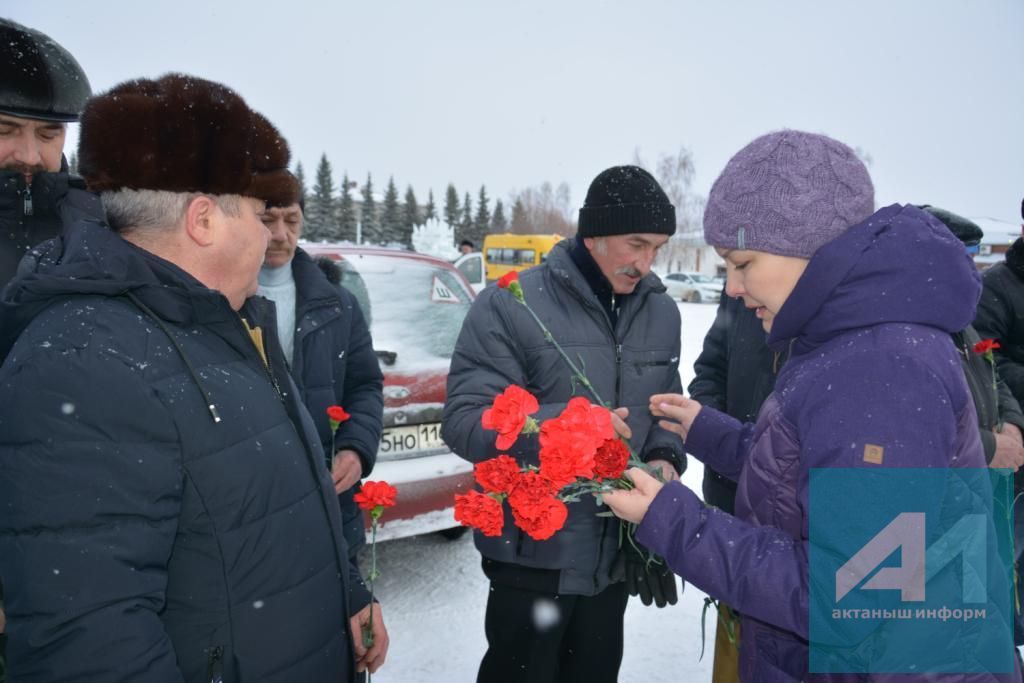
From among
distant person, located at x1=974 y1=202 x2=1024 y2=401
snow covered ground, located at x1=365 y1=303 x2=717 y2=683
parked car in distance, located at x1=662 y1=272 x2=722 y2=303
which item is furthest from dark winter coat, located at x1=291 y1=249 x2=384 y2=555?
parked car in distance, located at x1=662 y1=272 x2=722 y2=303

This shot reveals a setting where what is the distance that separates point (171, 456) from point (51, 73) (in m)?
1.80

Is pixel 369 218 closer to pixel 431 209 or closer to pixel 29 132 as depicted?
pixel 431 209

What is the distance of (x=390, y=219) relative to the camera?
215 feet

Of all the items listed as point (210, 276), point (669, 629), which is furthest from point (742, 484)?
point (669, 629)

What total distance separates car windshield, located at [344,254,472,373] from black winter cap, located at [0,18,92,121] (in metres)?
2.00

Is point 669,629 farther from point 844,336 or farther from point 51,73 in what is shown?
point 51,73

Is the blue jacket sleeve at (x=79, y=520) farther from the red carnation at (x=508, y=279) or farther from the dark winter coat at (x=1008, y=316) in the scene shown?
the dark winter coat at (x=1008, y=316)

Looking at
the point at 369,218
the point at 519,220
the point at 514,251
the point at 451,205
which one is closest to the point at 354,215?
the point at 369,218

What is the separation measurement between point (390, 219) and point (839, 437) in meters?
67.0

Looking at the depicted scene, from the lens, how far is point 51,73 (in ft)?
7.00

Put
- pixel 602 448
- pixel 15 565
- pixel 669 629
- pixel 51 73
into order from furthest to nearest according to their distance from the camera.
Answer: pixel 669 629 → pixel 51 73 → pixel 602 448 → pixel 15 565

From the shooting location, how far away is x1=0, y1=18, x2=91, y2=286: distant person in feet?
6.79

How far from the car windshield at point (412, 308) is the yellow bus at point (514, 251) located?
24375 mm

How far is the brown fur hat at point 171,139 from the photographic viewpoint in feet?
4.09
